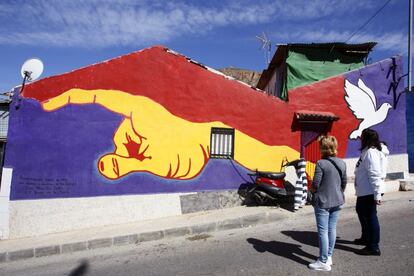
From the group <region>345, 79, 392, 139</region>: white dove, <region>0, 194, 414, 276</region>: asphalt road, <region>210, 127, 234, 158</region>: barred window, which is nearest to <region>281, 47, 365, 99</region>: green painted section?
<region>345, 79, 392, 139</region>: white dove

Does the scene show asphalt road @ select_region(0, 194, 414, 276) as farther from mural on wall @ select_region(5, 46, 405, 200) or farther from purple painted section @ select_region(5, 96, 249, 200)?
mural on wall @ select_region(5, 46, 405, 200)

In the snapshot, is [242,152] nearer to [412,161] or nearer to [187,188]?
[187,188]

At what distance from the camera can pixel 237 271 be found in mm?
5188

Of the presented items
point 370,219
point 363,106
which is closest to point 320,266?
point 370,219

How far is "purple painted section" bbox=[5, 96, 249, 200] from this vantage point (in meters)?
8.36

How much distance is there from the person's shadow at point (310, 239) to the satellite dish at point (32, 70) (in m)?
6.40

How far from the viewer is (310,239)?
21.7 feet

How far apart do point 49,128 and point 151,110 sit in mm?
2359

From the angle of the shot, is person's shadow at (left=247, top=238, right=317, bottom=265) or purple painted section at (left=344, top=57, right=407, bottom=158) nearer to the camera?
person's shadow at (left=247, top=238, right=317, bottom=265)

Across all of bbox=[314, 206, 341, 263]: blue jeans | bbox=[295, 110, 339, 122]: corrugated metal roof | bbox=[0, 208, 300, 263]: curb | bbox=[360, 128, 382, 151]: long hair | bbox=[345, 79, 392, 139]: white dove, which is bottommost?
bbox=[0, 208, 300, 263]: curb

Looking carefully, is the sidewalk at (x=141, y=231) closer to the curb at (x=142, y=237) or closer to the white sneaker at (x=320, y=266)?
the curb at (x=142, y=237)

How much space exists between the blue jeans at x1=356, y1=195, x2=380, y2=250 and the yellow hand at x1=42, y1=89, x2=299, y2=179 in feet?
14.8

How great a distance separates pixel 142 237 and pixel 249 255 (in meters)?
2.60

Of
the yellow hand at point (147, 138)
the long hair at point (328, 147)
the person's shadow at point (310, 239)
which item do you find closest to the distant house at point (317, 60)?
the yellow hand at point (147, 138)
